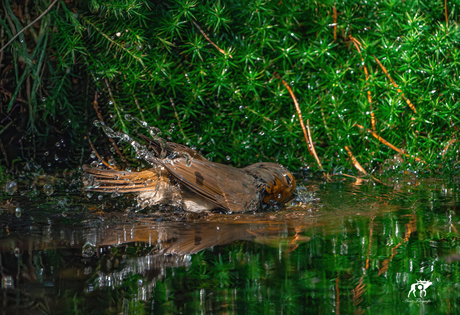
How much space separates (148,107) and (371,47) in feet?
5.25

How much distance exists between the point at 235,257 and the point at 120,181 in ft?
3.84

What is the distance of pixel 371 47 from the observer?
3598 millimetres

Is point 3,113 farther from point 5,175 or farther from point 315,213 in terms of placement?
point 315,213

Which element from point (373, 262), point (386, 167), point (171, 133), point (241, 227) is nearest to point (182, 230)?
point (241, 227)

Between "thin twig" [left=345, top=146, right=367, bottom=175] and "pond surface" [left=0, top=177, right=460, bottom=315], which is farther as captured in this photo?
"thin twig" [left=345, top=146, right=367, bottom=175]

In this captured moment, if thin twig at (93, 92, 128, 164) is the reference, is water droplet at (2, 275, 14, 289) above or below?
below

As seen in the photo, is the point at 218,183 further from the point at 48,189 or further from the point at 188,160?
the point at 48,189

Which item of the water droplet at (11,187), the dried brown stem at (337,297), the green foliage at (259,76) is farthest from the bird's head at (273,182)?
the water droplet at (11,187)

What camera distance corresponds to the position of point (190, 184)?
2.67 m

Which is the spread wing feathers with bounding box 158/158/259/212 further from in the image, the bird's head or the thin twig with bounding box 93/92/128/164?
the thin twig with bounding box 93/92/128/164

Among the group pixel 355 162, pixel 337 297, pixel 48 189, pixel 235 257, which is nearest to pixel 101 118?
pixel 48 189

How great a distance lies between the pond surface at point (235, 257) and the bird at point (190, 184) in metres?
0.11

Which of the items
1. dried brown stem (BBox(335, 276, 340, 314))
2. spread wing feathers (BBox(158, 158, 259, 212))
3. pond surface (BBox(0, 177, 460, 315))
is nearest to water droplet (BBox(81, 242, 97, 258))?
pond surface (BBox(0, 177, 460, 315))

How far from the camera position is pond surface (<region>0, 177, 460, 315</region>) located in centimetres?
152
